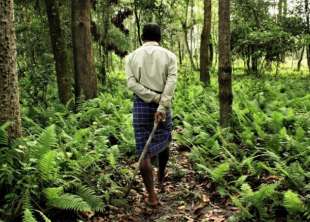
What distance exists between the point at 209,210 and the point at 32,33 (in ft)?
44.0

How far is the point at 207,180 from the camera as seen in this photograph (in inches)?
A: 278

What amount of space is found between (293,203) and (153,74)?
249 centimetres

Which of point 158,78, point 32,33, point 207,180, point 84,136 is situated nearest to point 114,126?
point 84,136

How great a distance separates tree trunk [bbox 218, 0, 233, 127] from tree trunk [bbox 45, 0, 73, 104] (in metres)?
5.07

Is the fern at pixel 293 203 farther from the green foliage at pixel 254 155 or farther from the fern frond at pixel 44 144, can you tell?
the fern frond at pixel 44 144

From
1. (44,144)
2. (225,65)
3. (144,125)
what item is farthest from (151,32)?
(225,65)

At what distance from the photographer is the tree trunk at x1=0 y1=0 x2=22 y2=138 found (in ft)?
18.5

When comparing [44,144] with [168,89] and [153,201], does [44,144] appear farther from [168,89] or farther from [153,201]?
[168,89]

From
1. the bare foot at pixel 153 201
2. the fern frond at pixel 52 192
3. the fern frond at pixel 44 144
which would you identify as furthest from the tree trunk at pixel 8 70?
the bare foot at pixel 153 201

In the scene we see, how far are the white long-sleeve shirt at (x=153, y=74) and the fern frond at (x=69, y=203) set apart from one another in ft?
5.39

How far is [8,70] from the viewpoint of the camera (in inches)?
224

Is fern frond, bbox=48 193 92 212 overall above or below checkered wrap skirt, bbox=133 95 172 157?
below

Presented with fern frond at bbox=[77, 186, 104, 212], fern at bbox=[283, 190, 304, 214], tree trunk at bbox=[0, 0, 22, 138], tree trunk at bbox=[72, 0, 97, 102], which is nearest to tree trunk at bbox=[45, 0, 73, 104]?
tree trunk at bbox=[72, 0, 97, 102]

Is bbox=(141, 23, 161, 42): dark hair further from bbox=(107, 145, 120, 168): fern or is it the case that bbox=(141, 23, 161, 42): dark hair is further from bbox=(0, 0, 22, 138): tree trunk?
bbox=(107, 145, 120, 168): fern
